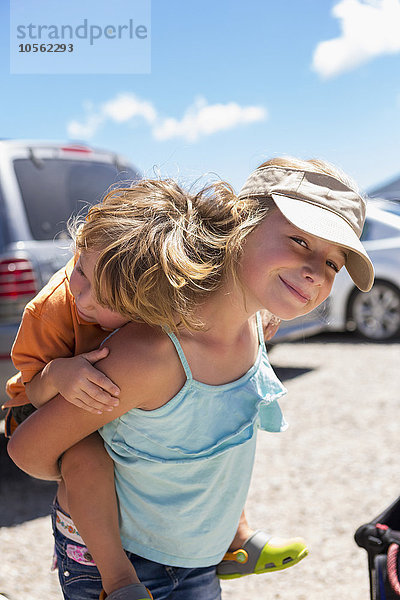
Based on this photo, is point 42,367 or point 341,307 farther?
point 341,307

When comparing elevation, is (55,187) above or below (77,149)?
below

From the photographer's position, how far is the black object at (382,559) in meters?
1.72

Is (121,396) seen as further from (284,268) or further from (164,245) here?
(284,268)

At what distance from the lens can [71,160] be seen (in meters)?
4.62

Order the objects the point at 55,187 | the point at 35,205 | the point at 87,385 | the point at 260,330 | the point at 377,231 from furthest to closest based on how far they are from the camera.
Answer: the point at 377,231
the point at 55,187
the point at 35,205
the point at 260,330
the point at 87,385

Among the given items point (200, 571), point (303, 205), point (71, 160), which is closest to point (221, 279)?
point (303, 205)

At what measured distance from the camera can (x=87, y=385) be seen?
4.46ft

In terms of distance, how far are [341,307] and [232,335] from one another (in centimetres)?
658

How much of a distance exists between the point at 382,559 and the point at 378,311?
6.55 metres

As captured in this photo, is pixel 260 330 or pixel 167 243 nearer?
pixel 167 243

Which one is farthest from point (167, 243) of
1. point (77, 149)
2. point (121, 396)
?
point (77, 149)

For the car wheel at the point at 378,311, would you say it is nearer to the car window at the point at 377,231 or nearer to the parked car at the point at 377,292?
the parked car at the point at 377,292

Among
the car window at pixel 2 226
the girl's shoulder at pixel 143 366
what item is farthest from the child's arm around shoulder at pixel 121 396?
the car window at pixel 2 226

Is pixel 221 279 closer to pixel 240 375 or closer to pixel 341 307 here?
pixel 240 375
